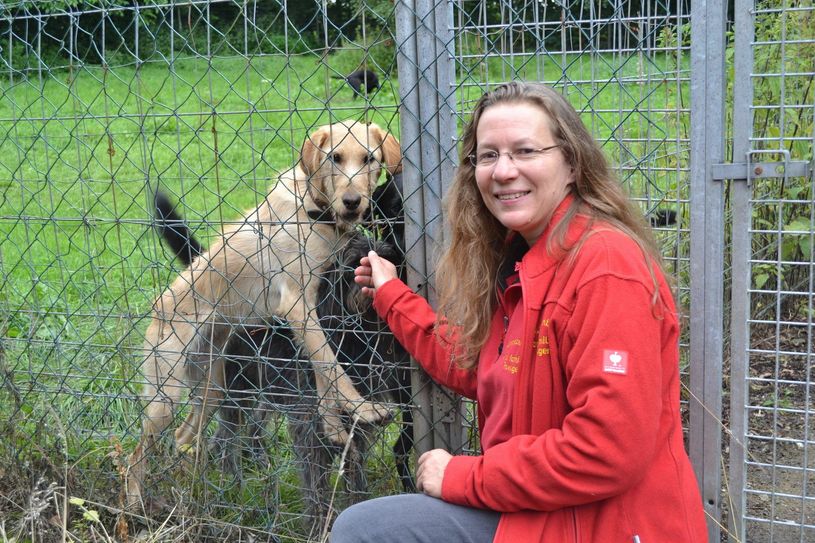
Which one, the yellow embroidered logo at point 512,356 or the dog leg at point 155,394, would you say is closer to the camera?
the yellow embroidered logo at point 512,356

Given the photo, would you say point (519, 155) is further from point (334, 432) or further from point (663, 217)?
point (334, 432)

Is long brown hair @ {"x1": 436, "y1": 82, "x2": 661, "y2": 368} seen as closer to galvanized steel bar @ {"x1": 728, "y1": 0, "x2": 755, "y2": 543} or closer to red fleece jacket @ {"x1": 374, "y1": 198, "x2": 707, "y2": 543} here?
red fleece jacket @ {"x1": 374, "y1": 198, "x2": 707, "y2": 543}

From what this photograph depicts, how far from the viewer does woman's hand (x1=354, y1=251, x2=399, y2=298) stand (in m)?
2.91

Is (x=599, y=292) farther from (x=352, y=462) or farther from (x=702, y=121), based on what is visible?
(x=352, y=462)

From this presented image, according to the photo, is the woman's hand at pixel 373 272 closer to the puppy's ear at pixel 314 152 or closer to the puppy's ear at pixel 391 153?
the puppy's ear at pixel 391 153

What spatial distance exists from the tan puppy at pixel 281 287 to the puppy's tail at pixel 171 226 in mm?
111

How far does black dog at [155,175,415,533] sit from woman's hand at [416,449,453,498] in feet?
2.45

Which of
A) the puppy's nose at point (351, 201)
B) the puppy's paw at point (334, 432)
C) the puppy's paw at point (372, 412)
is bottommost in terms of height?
the puppy's paw at point (334, 432)

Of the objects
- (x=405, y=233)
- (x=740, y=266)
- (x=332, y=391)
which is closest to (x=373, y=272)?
(x=405, y=233)

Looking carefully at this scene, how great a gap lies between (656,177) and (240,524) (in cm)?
232

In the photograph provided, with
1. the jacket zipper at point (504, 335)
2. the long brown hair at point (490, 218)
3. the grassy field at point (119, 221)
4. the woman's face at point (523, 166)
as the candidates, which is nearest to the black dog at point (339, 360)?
the grassy field at point (119, 221)

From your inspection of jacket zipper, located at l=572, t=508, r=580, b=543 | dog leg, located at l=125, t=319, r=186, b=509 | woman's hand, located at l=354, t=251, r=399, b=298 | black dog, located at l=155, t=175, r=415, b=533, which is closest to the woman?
jacket zipper, located at l=572, t=508, r=580, b=543

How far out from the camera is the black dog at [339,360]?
317 centimetres

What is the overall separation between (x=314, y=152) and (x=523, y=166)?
1.39 metres
